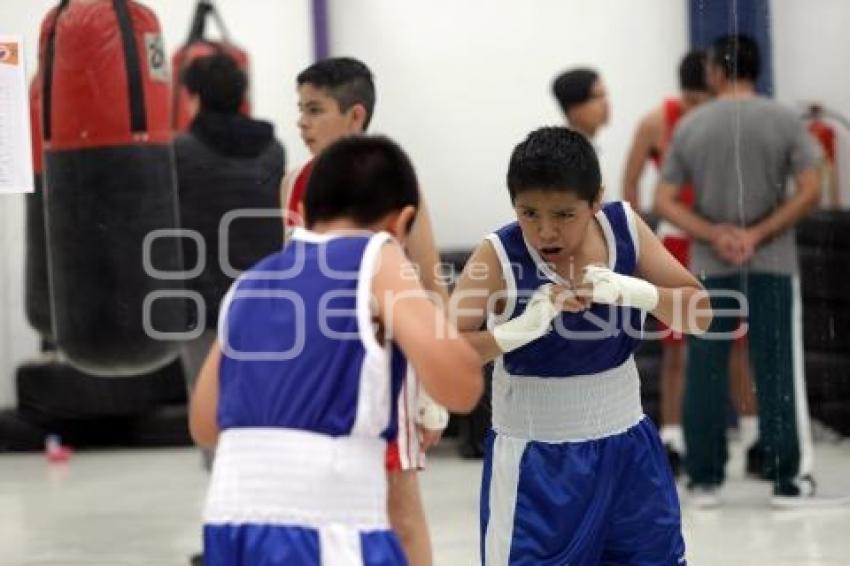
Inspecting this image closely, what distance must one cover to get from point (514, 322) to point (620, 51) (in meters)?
4.10

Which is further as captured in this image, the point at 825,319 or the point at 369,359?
the point at 825,319

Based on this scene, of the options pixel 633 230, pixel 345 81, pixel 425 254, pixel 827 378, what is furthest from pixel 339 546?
pixel 827 378

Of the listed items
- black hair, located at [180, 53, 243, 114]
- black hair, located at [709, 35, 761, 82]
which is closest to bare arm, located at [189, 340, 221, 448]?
black hair, located at [180, 53, 243, 114]

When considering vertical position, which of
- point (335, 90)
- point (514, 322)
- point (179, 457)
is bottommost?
point (179, 457)

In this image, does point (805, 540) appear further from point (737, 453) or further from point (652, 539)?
point (652, 539)

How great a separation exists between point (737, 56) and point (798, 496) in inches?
49.0

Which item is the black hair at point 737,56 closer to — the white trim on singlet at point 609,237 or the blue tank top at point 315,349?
the white trim on singlet at point 609,237

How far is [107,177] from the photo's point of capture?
4.39 meters

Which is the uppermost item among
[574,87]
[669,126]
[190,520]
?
[574,87]

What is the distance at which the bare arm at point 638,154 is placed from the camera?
5.56 meters

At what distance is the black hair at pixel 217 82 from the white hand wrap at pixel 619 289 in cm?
194

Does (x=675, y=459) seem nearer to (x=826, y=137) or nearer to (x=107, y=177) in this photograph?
(x=826, y=137)

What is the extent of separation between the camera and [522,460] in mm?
3188

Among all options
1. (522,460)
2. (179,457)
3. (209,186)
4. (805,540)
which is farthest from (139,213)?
(179,457)
